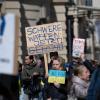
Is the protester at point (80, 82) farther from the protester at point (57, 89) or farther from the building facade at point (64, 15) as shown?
the building facade at point (64, 15)

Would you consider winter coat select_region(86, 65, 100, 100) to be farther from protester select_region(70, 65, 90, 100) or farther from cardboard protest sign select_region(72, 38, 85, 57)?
cardboard protest sign select_region(72, 38, 85, 57)

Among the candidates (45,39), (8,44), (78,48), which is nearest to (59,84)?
(45,39)

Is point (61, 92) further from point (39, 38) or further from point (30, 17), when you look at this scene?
point (30, 17)

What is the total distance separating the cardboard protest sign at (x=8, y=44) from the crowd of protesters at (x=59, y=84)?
2604 mm

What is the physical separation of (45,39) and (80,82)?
200 inches

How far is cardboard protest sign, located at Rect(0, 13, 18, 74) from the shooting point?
15.7ft

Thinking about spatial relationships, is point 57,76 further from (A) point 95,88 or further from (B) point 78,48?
(B) point 78,48

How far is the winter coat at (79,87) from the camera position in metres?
8.46

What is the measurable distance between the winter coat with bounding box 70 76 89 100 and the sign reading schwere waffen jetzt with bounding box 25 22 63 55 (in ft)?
15.0

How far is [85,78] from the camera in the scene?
8.41m

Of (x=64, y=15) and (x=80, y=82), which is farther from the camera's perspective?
(x=64, y=15)

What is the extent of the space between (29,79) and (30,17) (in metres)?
10.7

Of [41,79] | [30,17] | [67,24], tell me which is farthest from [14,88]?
[67,24]

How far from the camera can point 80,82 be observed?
8.46 m
